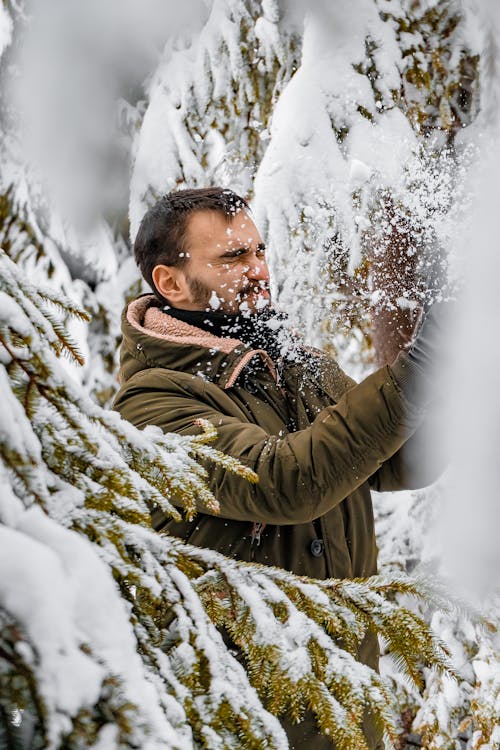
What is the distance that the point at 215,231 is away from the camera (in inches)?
67.9

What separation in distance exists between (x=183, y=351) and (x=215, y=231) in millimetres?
299

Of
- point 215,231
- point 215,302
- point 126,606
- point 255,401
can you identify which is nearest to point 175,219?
point 215,231

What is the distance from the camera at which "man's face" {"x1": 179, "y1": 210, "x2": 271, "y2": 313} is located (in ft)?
5.57

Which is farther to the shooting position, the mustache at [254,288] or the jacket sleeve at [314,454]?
the mustache at [254,288]

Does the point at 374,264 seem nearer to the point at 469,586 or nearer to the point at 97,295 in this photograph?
the point at 469,586

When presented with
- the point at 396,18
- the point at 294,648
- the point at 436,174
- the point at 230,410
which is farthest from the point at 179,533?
the point at 396,18

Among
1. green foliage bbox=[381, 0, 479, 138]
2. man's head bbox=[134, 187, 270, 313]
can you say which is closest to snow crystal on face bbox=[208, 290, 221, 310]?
man's head bbox=[134, 187, 270, 313]

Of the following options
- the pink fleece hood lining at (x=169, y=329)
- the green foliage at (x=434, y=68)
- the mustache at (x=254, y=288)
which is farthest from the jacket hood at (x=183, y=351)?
the green foliage at (x=434, y=68)

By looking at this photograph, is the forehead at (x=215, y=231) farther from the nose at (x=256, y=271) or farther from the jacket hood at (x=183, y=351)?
the jacket hood at (x=183, y=351)

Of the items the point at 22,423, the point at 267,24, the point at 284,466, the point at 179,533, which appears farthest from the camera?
the point at 267,24

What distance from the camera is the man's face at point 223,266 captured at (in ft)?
5.57

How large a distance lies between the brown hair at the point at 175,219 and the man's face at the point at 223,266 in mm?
20

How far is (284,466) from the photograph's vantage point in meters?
1.35

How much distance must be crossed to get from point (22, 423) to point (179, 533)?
906 millimetres
